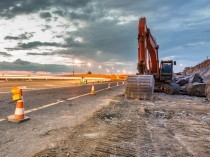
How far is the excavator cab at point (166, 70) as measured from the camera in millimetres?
22328

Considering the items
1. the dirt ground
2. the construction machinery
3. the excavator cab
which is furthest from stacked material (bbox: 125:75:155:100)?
the dirt ground

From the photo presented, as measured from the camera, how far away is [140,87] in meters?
16.1

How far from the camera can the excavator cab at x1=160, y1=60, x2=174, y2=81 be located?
22328mm

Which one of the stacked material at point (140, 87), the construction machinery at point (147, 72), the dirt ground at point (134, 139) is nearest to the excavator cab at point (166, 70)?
the construction machinery at point (147, 72)

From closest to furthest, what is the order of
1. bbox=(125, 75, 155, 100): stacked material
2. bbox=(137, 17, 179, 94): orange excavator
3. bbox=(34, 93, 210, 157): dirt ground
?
bbox=(34, 93, 210, 157): dirt ground, bbox=(125, 75, 155, 100): stacked material, bbox=(137, 17, 179, 94): orange excavator

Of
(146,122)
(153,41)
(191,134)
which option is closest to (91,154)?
(191,134)

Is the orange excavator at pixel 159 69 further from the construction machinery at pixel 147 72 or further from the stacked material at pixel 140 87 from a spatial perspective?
the stacked material at pixel 140 87

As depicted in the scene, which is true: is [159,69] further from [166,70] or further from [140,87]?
[140,87]

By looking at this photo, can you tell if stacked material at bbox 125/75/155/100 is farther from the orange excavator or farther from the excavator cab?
the excavator cab

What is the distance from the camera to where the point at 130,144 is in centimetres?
528

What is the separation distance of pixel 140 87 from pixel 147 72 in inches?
186

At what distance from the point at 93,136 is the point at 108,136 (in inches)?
14.4

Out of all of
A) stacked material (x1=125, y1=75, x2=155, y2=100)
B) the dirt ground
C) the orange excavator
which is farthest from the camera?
the orange excavator

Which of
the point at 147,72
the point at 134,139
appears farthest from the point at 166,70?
the point at 134,139
